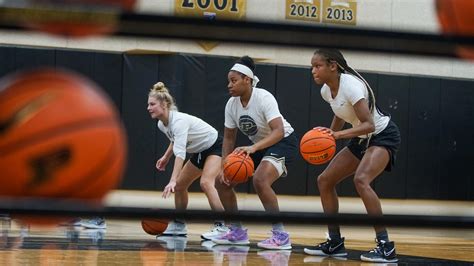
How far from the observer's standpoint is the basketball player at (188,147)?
9.10m

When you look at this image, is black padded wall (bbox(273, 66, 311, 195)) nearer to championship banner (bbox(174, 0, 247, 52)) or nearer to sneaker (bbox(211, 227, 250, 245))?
championship banner (bbox(174, 0, 247, 52))

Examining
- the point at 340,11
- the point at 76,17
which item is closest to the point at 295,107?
the point at 340,11

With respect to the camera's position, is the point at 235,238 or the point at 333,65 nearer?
the point at 333,65

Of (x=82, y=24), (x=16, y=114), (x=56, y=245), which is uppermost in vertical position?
(x=82, y=24)

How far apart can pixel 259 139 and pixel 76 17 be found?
7051 mm

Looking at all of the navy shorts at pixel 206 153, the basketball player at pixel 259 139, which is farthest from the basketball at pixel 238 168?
the navy shorts at pixel 206 153

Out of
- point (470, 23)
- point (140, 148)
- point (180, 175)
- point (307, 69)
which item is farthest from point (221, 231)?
point (470, 23)

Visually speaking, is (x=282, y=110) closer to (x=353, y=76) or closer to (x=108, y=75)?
(x=108, y=75)

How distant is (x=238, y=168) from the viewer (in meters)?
8.17

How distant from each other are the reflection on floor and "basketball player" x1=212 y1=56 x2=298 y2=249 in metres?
0.24

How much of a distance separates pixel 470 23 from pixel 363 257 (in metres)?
5.69

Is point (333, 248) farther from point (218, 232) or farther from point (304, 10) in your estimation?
point (304, 10)

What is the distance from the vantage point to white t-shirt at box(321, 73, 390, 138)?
24.6ft

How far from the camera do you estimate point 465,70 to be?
1681cm
